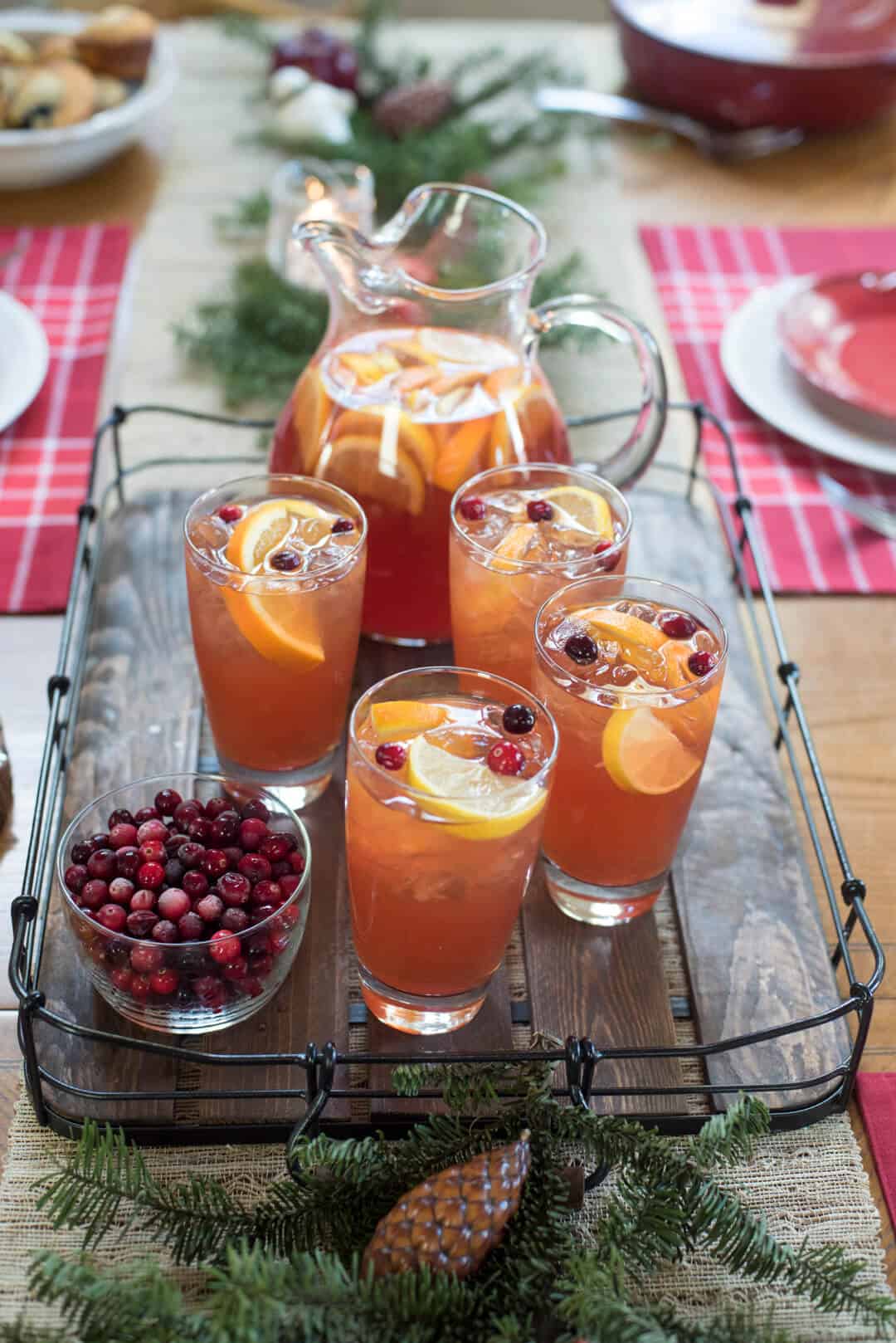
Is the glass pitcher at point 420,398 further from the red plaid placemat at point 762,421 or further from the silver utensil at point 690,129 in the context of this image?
the silver utensil at point 690,129

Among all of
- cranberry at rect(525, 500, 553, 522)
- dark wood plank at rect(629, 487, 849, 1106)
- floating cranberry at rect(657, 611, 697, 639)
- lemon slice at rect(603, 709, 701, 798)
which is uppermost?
cranberry at rect(525, 500, 553, 522)

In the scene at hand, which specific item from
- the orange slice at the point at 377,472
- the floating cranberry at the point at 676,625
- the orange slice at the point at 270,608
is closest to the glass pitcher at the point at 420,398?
the orange slice at the point at 377,472

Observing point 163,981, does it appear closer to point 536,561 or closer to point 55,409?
point 536,561

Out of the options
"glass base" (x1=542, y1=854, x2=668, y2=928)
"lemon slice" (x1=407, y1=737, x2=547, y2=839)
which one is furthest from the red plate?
"lemon slice" (x1=407, y1=737, x2=547, y2=839)

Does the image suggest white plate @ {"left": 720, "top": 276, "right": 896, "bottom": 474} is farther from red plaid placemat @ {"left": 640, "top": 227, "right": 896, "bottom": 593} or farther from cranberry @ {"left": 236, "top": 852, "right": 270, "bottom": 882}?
cranberry @ {"left": 236, "top": 852, "right": 270, "bottom": 882}

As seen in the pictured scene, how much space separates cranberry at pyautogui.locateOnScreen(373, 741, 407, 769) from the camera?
82 centimetres

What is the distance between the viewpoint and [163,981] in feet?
2.68

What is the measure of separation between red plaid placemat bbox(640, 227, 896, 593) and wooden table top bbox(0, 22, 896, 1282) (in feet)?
0.10

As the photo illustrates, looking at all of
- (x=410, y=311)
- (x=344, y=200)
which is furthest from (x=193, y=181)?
(x=410, y=311)

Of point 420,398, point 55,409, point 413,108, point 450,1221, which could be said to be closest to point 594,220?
point 413,108

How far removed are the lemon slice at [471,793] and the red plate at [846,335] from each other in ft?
2.77

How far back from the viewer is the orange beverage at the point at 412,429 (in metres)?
1.08

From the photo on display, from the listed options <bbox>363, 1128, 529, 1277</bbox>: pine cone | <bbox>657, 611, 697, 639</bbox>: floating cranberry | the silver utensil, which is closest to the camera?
<bbox>363, 1128, 529, 1277</bbox>: pine cone

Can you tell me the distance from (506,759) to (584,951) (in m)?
0.19
